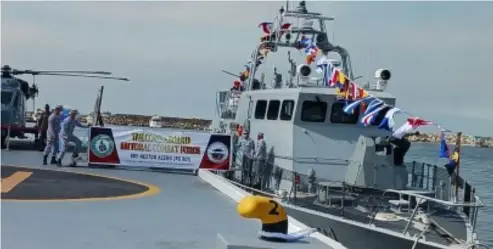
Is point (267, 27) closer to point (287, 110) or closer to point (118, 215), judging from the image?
point (287, 110)

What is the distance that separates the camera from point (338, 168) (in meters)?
15.2

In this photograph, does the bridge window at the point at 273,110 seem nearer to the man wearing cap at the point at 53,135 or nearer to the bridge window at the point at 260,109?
the bridge window at the point at 260,109

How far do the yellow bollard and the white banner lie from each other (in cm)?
915

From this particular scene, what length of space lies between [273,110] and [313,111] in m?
1.06

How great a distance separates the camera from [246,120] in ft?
56.4

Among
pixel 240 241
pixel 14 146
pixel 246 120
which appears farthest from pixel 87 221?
pixel 14 146

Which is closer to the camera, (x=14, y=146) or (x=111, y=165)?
(x=111, y=165)

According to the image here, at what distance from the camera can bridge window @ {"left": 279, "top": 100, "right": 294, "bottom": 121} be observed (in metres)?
15.5

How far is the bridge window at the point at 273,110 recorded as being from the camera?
15945 millimetres

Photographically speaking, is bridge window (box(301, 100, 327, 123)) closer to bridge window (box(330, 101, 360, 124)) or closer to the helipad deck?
bridge window (box(330, 101, 360, 124))

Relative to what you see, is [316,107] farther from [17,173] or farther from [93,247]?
[93,247]

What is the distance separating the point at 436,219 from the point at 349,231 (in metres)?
1.96

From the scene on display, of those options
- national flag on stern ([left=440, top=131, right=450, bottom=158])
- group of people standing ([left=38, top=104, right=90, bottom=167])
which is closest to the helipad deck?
group of people standing ([left=38, top=104, right=90, bottom=167])

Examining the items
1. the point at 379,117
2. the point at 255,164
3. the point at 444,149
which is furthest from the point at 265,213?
the point at 379,117
